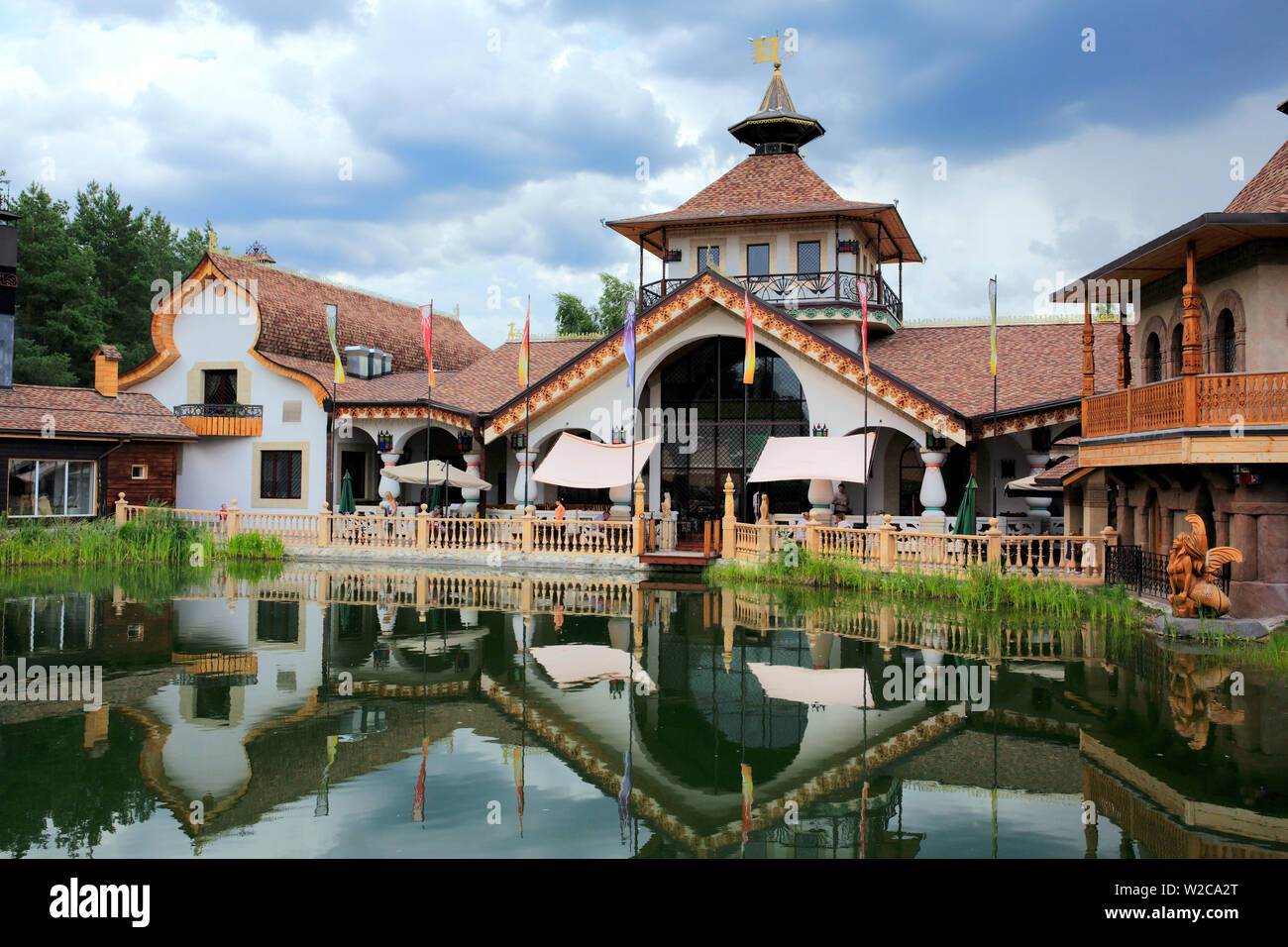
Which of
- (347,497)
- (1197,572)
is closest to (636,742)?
(1197,572)

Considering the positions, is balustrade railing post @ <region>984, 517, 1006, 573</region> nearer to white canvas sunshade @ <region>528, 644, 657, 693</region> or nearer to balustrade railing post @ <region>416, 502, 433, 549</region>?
white canvas sunshade @ <region>528, 644, 657, 693</region>

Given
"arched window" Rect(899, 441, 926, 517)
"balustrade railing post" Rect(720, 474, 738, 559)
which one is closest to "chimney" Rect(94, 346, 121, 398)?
"balustrade railing post" Rect(720, 474, 738, 559)

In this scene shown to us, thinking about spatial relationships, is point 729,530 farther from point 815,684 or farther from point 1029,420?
point 815,684

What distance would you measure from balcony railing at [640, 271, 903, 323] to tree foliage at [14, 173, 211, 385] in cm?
2122

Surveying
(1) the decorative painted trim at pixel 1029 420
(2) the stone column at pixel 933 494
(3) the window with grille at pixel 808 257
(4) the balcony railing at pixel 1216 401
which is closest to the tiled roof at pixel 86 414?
(3) the window with grille at pixel 808 257

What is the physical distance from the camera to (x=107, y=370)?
2859 cm

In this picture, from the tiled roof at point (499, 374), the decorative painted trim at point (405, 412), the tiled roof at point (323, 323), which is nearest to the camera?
the decorative painted trim at point (405, 412)

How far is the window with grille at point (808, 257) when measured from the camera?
26500mm

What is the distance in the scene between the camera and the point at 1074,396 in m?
20.8

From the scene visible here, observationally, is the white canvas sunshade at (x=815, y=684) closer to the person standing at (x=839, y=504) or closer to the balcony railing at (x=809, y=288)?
the person standing at (x=839, y=504)

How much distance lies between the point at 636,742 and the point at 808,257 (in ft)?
66.1

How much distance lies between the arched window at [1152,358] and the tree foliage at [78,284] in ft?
101
